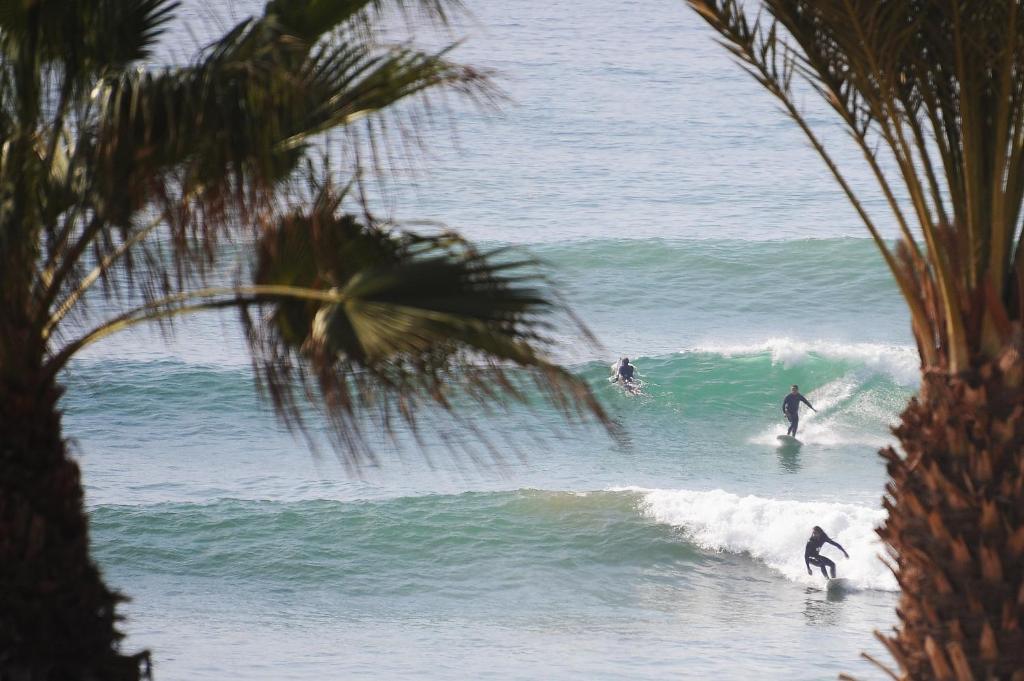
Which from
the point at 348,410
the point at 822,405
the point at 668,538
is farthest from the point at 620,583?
the point at 348,410

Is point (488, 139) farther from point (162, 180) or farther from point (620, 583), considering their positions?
point (162, 180)

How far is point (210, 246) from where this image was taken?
13.3 ft

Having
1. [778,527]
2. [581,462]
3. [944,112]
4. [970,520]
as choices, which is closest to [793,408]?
[581,462]

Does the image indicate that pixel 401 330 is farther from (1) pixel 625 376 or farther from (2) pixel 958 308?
(1) pixel 625 376

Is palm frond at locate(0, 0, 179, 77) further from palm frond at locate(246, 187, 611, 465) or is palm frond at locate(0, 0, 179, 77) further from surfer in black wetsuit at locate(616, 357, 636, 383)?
surfer in black wetsuit at locate(616, 357, 636, 383)

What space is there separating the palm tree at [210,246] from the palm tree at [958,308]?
1611 millimetres

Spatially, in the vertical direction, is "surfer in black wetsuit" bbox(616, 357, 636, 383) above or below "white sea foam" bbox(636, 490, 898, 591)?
above

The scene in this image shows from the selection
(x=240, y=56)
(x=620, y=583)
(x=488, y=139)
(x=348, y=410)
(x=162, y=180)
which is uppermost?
(x=488, y=139)

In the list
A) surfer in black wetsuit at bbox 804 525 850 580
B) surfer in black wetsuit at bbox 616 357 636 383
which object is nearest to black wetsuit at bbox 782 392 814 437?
surfer in black wetsuit at bbox 616 357 636 383

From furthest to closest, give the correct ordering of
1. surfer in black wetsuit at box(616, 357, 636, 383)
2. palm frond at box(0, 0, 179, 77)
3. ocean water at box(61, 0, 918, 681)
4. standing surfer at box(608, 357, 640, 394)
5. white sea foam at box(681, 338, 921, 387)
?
white sea foam at box(681, 338, 921, 387) < standing surfer at box(608, 357, 640, 394) < surfer in black wetsuit at box(616, 357, 636, 383) < ocean water at box(61, 0, 918, 681) < palm frond at box(0, 0, 179, 77)

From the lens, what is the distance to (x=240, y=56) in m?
4.00

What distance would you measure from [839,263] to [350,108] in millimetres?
A: 33969

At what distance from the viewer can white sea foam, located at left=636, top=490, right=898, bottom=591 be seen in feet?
56.6

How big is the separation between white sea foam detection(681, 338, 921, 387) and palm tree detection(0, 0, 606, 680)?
84.9 ft
